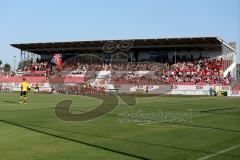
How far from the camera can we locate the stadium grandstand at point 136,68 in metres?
63.7

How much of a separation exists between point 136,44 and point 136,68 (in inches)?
233

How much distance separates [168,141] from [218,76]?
178ft

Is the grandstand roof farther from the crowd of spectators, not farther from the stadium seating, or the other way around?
the stadium seating

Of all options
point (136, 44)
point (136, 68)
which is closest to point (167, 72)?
point (136, 68)

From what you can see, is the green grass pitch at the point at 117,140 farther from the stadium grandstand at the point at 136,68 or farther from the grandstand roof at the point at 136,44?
the grandstand roof at the point at 136,44

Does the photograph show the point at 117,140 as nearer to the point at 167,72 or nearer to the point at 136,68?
the point at 167,72

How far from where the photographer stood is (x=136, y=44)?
3113 inches

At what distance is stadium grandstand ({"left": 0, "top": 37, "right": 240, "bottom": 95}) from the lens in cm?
6366

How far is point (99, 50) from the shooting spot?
8281cm

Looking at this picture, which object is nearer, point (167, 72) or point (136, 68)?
point (167, 72)

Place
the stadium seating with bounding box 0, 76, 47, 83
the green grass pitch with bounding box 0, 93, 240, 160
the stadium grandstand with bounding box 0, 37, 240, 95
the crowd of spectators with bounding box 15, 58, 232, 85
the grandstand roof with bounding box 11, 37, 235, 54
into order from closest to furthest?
the green grass pitch with bounding box 0, 93, 240, 160
the stadium grandstand with bounding box 0, 37, 240, 95
the crowd of spectators with bounding box 15, 58, 232, 85
the grandstand roof with bounding box 11, 37, 235, 54
the stadium seating with bounding box 0, 76, 47, 83

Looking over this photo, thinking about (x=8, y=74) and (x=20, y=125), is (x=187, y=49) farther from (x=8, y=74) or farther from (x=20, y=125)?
(x=20, y=125)

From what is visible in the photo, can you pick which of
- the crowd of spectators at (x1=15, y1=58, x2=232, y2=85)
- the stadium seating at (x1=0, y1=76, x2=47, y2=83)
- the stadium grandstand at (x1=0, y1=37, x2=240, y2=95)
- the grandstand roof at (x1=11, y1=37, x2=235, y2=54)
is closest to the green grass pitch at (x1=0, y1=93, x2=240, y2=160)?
the stadium grandstand at (x1=0, y1=37, x2=240, y2=95)

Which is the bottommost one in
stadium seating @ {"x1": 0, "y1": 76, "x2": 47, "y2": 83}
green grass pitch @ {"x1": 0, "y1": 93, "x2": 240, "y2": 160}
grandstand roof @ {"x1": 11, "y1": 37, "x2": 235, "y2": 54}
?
green grass pitch @ {"x1": 0, "y1": 93, "x2": 240, "y2": 160}
